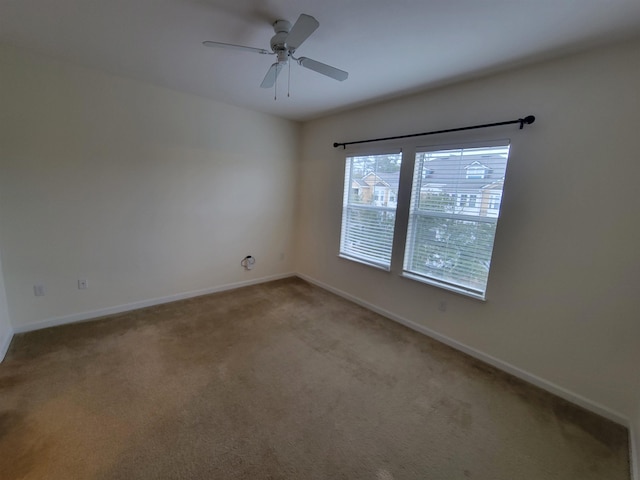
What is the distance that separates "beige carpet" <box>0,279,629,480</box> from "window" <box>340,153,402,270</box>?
113 centimetres

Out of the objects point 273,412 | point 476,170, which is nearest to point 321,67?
point 476,170

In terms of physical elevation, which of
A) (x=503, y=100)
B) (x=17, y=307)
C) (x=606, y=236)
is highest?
(x=503, y=100)

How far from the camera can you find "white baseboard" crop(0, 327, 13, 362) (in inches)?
86.7

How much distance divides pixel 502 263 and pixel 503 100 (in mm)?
1379

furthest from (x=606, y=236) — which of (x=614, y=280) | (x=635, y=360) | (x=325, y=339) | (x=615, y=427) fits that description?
(x=325, y=339)

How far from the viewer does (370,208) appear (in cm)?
344

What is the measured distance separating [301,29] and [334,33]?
0.48 metres

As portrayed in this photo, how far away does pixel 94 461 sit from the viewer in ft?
4.66

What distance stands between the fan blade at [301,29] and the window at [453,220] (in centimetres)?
174

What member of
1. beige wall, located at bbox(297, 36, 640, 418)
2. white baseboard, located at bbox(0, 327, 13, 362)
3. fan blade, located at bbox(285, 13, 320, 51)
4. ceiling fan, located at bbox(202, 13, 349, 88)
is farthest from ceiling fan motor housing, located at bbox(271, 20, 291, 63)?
white baseboard, located at bbox(0, 327, 13, 362)

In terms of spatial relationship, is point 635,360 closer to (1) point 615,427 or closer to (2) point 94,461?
(1) point 615,427

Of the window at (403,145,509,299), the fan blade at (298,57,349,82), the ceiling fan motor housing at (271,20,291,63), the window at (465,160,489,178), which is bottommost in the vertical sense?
the window at (403,145,509,299)

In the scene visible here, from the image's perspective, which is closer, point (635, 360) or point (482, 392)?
point (635, 360)

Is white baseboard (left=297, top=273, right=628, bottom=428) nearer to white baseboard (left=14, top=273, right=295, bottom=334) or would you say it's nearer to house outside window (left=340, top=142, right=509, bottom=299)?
house outside window (left=340, top=142, right=509, bottom=299)
